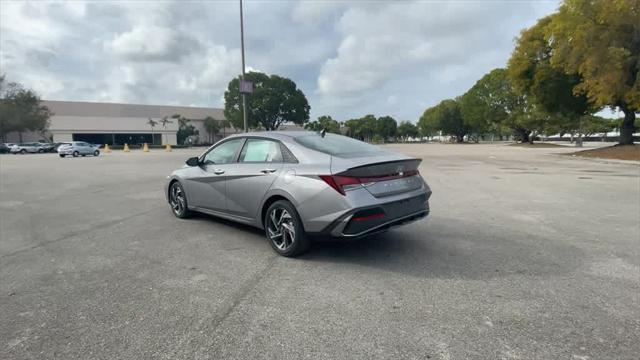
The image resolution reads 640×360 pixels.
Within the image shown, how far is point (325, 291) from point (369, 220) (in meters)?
0.91

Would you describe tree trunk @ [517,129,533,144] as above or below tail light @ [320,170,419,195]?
above

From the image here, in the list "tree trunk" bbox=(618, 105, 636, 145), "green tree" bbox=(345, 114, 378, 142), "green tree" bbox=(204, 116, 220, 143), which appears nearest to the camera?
"tree trunk" bbox=(618, 105, 636, 145)

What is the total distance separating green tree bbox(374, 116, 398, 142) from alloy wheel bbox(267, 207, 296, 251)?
4926 inches

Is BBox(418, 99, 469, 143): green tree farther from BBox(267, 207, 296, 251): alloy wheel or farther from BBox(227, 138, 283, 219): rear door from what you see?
BBox(267, 207, 296, 251): alloy wheel

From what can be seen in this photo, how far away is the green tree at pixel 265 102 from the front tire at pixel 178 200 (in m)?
60.3

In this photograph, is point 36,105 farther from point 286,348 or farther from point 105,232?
point 286,348

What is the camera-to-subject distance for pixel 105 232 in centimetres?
581

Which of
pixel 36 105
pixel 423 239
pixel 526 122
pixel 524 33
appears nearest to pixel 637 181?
pixel 423 239

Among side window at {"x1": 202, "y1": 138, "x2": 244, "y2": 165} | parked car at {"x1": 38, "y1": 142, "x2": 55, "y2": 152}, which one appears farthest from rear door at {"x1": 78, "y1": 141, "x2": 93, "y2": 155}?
side window at {"x1": 202, "y1": 138, "x2": 244, "y2": 165}

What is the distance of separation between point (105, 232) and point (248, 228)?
2.25 metres

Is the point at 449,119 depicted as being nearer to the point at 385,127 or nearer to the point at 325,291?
the point at 385,127

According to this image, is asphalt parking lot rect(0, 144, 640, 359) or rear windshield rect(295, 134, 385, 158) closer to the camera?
asphalt parking lot rect(0, 144, 640, 359)

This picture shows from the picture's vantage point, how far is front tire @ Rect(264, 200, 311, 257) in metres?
4.22

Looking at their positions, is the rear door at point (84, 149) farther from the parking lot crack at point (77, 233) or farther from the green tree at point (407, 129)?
the green tree at point (407, 129)
